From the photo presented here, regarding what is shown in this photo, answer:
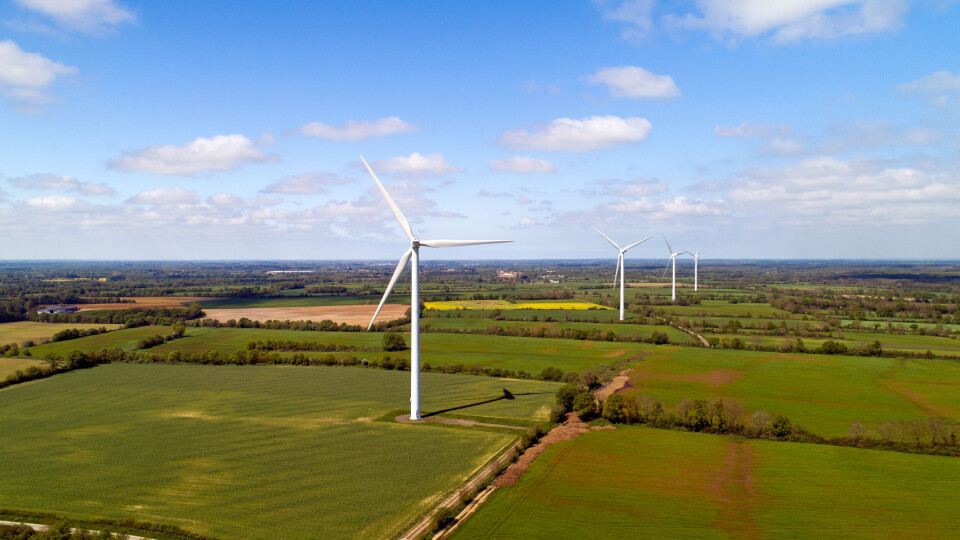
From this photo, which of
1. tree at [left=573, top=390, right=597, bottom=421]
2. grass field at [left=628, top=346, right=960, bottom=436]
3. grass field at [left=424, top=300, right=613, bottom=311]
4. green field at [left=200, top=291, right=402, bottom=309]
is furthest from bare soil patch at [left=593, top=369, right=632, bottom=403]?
green field at [left=200, top=291, right=402, bottom=309]

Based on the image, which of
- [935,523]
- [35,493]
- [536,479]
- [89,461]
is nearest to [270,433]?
[89,461]

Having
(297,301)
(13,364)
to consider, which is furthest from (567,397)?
(297,301)

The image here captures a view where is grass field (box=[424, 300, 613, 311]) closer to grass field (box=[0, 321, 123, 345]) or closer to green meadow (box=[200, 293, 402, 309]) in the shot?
green meadow (box=[200, 293, 402, 309])

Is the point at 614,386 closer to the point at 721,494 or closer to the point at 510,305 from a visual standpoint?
the point at 721,494

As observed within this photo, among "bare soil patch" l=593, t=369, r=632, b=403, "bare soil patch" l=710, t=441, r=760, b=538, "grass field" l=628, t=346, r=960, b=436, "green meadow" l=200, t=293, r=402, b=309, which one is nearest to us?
"bare soil patch" l=710, t=441, r=760, b=538

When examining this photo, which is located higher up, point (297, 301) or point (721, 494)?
point (297, 301)

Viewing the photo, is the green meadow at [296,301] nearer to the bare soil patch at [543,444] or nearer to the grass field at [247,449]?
the grass field at [247,449]

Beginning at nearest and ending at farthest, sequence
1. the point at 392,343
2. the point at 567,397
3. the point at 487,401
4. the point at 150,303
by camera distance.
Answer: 1. the point at 567,397
2. the point at 487,401
3. the point at 392,343
4. the point at 150,303
